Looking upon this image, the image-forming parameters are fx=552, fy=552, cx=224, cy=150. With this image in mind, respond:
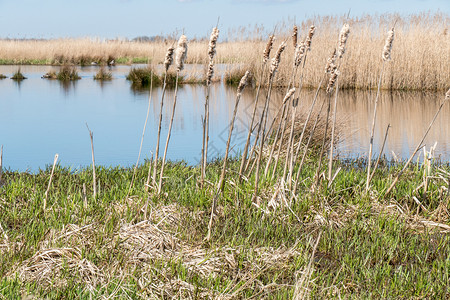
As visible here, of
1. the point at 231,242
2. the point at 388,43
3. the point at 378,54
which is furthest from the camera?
the point at 378,54

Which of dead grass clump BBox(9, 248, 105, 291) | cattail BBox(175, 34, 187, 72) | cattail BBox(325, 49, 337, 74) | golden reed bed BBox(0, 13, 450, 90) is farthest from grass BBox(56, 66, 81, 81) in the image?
dead grass clump BBox(9, 248, 105, 291)

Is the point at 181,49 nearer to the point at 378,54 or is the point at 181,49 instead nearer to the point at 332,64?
the point at 332,64

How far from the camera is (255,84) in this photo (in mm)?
17016

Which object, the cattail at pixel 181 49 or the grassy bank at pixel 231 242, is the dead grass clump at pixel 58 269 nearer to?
the grassy bank at pixel 231 242

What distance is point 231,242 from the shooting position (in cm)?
315

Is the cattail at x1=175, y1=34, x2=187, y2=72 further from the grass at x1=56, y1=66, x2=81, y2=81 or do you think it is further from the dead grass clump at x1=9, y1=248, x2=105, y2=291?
the grass at x1=56, y1=66, x2=81, y2=81

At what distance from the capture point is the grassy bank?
2.72 metres

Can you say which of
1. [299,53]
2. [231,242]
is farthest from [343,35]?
[231,242]

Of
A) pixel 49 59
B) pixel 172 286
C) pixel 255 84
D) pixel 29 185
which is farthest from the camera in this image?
pixel 49 59

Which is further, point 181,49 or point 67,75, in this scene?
point 67,75

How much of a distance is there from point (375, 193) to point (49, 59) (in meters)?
26.6

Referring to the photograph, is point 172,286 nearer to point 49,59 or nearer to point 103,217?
point 103,217

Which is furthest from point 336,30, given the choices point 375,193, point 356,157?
point 375,193

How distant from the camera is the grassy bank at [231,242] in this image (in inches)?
107
